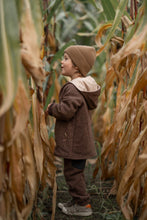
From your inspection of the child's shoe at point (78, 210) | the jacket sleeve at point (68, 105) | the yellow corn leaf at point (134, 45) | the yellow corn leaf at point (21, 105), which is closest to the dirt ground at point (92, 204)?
the child's shoe at point (78, 210)

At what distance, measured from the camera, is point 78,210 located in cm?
118

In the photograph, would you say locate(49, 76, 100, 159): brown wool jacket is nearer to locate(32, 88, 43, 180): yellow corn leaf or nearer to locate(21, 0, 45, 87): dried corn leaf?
locate(32, 88, 43, 180): yellow corn leaf

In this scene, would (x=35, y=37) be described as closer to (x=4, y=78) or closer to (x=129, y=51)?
(x=4, y=78)

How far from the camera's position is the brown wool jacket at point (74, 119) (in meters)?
1.13

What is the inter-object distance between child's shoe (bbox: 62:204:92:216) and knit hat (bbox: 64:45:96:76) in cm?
58

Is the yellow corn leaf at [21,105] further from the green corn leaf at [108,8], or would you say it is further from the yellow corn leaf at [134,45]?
the green corn leaf at [108,8]

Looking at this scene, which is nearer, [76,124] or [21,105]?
[21,105]

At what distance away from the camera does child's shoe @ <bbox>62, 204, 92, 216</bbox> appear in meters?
1.16

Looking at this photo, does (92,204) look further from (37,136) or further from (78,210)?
(37,136)

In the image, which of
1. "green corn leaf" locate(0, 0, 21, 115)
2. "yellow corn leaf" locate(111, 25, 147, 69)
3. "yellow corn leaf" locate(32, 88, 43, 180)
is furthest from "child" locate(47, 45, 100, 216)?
"green corn leaf" locate(0, 0, 21, 115)

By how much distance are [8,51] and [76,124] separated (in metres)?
0.56

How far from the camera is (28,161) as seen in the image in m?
0.81

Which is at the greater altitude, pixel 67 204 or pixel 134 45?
pixel 134 45

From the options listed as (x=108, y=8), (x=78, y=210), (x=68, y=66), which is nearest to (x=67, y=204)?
(x=78, y=210)
